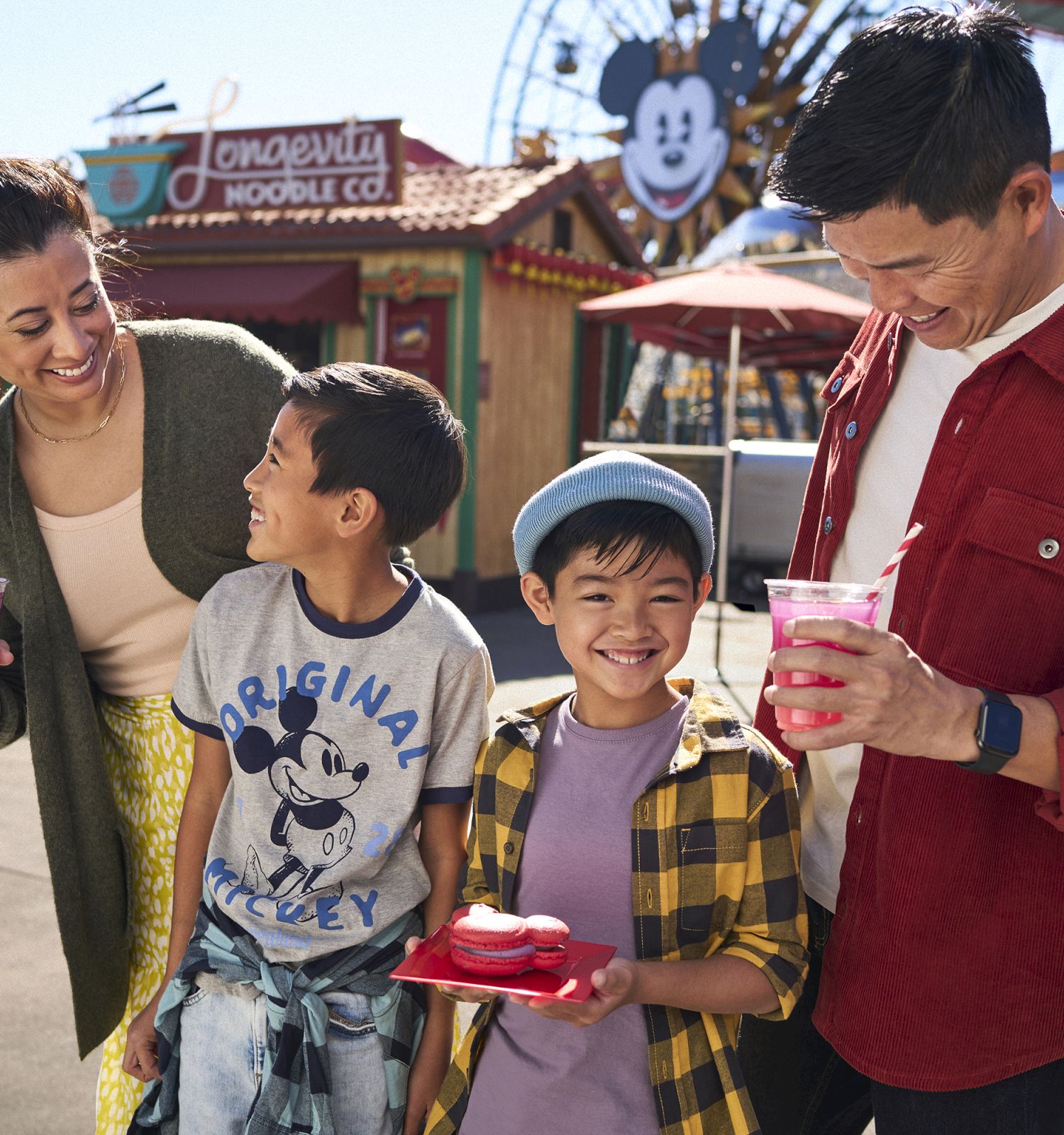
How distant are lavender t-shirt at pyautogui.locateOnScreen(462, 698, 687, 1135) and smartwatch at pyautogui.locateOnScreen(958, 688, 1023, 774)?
20.7 inches

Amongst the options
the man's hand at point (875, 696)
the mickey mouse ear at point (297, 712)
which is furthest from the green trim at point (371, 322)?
the man's hand at point (875, 696)

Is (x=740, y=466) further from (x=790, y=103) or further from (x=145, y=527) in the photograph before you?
(x=790, y=103)

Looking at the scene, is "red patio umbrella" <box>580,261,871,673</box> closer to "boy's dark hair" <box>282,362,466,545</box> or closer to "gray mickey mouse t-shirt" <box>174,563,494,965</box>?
"boy's dark hair" <box>282,362,466,545</box>

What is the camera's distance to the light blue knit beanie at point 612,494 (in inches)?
70.9

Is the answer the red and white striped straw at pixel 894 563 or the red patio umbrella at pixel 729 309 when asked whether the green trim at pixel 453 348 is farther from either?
the red and white striped straw at pixel 894 563

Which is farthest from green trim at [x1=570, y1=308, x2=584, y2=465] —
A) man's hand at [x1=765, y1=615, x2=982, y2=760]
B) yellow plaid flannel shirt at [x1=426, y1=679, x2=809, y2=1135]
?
man's hand at [x1=765, y1=615, x2=982, y2=760]

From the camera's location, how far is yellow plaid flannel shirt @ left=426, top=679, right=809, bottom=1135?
5.39ft

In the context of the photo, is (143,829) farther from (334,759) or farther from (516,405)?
(516,405)

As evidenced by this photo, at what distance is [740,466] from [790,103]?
50.6 ft

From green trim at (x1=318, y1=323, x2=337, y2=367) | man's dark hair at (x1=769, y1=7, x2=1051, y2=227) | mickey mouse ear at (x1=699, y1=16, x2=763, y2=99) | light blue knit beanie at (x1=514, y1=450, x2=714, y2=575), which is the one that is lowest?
green trim at (x1=318, y1=323, x2=337, y2=367)

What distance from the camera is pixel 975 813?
5.08 ft

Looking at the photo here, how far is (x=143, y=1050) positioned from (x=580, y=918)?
90 centimetres

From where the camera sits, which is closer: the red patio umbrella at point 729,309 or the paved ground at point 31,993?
the paved ground at point 31,993

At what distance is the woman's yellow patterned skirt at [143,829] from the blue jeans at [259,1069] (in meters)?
0.46
